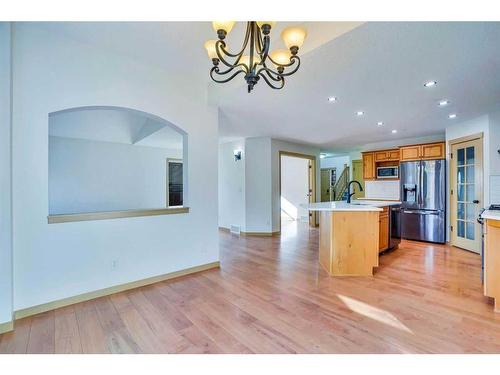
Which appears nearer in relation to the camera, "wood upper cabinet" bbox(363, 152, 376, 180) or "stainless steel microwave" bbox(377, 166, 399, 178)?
"stainless steel microwave" bbox(377, 166, 399, 178)

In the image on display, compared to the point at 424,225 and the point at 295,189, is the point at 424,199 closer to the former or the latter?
the point at 424,225

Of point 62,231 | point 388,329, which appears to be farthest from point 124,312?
point 388,329

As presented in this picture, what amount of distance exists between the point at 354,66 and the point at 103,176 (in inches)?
216

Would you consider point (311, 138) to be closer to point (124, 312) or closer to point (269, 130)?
point (269, 130)

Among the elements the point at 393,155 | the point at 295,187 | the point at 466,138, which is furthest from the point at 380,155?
the point at 295,187

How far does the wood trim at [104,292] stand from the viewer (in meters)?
2.17

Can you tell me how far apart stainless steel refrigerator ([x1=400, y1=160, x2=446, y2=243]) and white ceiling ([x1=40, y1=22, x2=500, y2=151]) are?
1.13 metres

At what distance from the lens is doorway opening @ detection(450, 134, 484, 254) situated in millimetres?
4109

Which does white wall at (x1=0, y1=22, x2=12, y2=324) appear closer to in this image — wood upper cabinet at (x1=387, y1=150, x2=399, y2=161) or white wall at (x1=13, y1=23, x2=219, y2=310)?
white wall at (x1=13, y1=23, x2=219, y2=310)

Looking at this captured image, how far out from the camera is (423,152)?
5043 mm

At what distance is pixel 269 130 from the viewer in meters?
5.11

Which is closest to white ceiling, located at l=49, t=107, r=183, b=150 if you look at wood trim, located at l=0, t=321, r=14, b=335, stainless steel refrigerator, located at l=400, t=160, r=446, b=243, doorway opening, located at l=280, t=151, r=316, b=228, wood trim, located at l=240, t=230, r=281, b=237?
wood trim, located at l=240, t=230, r=281, b=237

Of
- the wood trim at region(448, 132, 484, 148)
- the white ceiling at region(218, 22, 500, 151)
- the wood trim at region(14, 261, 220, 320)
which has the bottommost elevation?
the wood trim at region(14, 261, 220, 320)
